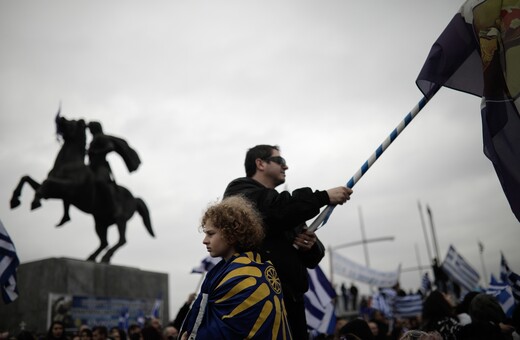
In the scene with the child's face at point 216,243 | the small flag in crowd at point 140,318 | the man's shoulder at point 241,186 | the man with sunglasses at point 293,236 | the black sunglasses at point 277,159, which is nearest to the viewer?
the child's face at point 216,243

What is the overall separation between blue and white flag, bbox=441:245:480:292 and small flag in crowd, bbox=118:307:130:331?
301 inches

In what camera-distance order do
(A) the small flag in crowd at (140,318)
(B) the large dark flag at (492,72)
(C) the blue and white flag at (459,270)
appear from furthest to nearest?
(C) the blue and white flag at (459,270) < (A) the small flag in crowd at (140,318) < (B) the large dark flag at (492,72)

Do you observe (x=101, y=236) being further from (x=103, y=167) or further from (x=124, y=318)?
(x=124, y=318)

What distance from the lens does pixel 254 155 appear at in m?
3.45

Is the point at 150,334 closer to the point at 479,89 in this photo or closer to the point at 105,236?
the point at 479,89

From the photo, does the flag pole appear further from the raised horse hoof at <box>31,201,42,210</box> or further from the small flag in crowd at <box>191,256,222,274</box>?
the raised horse hoof at <box>31,201,42,210</box>

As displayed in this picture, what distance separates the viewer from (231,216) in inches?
101

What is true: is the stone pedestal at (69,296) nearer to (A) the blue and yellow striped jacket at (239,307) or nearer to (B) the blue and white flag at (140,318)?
(B) the blue and white flag at (140,318)

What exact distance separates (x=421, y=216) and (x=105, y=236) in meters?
38.3

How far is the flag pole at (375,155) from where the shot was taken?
2.99m

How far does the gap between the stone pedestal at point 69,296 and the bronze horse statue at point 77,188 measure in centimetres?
91

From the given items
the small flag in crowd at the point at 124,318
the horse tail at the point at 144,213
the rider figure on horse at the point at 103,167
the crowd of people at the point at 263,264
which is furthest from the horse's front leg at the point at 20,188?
the crowd of people at the point at 263,264

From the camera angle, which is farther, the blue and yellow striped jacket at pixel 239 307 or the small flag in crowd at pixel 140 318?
the small flag in crowd at pixel 140 318

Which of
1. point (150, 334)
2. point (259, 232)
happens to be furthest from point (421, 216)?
point (259, 232)
